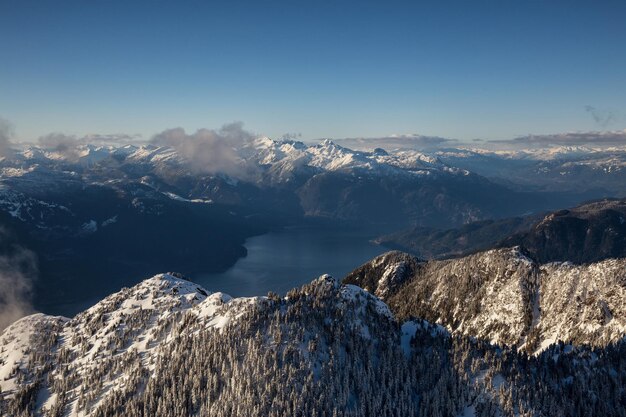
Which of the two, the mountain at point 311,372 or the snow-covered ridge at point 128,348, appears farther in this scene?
the snow-covered ridge at point 128,348

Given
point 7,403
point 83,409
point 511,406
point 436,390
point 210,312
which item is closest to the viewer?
point 511,406

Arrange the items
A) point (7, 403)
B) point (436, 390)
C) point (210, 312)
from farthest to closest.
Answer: point (210, 312) → point (7, 403) → point (436, 390)

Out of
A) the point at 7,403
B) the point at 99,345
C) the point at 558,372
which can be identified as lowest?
the point at 7,403

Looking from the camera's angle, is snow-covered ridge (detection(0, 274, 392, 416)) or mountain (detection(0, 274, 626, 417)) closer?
mountain (detection(0, 274, 626, 417))

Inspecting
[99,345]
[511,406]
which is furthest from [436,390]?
[99,345]

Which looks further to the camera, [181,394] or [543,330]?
[543,330]

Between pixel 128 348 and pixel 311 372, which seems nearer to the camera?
pixel 311 372

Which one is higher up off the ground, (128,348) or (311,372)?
(311,372)

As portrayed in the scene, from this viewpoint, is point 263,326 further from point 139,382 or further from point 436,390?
point 436,390
